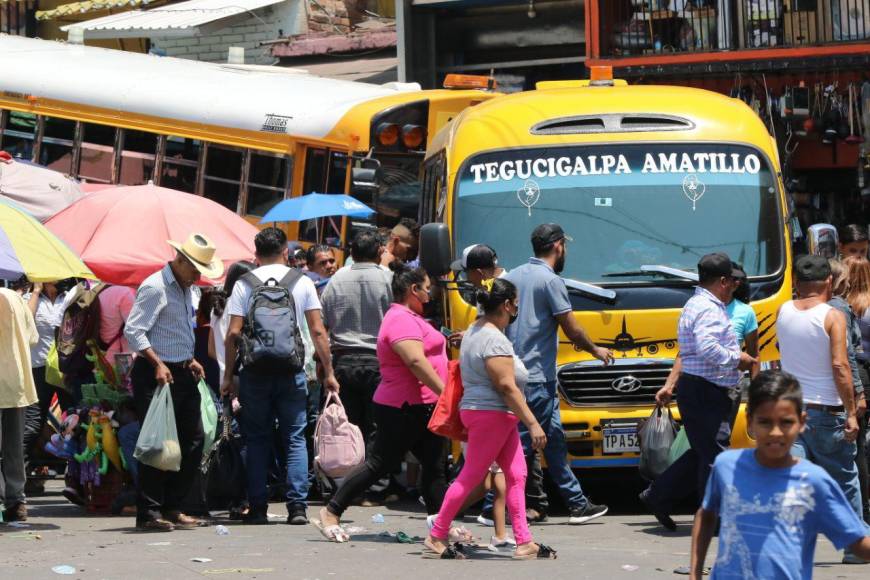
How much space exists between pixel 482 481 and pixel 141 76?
10986 millimetres

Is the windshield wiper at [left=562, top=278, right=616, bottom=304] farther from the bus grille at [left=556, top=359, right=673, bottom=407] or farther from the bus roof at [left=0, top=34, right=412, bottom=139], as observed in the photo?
the bus roof at [left=0, top=34, right=412, bottom=139]

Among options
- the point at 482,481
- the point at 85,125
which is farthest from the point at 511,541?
the point at 85,125

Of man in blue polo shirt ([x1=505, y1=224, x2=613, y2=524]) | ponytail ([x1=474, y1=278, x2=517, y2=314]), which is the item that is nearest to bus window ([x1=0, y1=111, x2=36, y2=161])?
man in blue polo shirt ([x1=505, y1=224, x2=613, y2=524])

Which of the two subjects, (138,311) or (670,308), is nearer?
(138,311)

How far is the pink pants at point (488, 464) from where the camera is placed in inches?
336

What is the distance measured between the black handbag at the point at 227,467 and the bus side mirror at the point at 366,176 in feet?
13.9

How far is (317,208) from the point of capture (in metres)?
14.6

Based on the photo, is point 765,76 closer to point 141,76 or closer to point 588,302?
point 141,76

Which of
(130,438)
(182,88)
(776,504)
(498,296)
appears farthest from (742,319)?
(182,88)

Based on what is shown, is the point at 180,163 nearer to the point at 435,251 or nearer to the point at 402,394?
the point at 435,251

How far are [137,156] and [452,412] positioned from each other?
1037 cm

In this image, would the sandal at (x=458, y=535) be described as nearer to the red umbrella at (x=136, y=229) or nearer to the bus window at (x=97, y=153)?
→ the red umbrella at (x=136, y=229)

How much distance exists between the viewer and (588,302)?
1055cm

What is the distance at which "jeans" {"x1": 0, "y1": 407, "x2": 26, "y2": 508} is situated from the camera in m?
10.1
